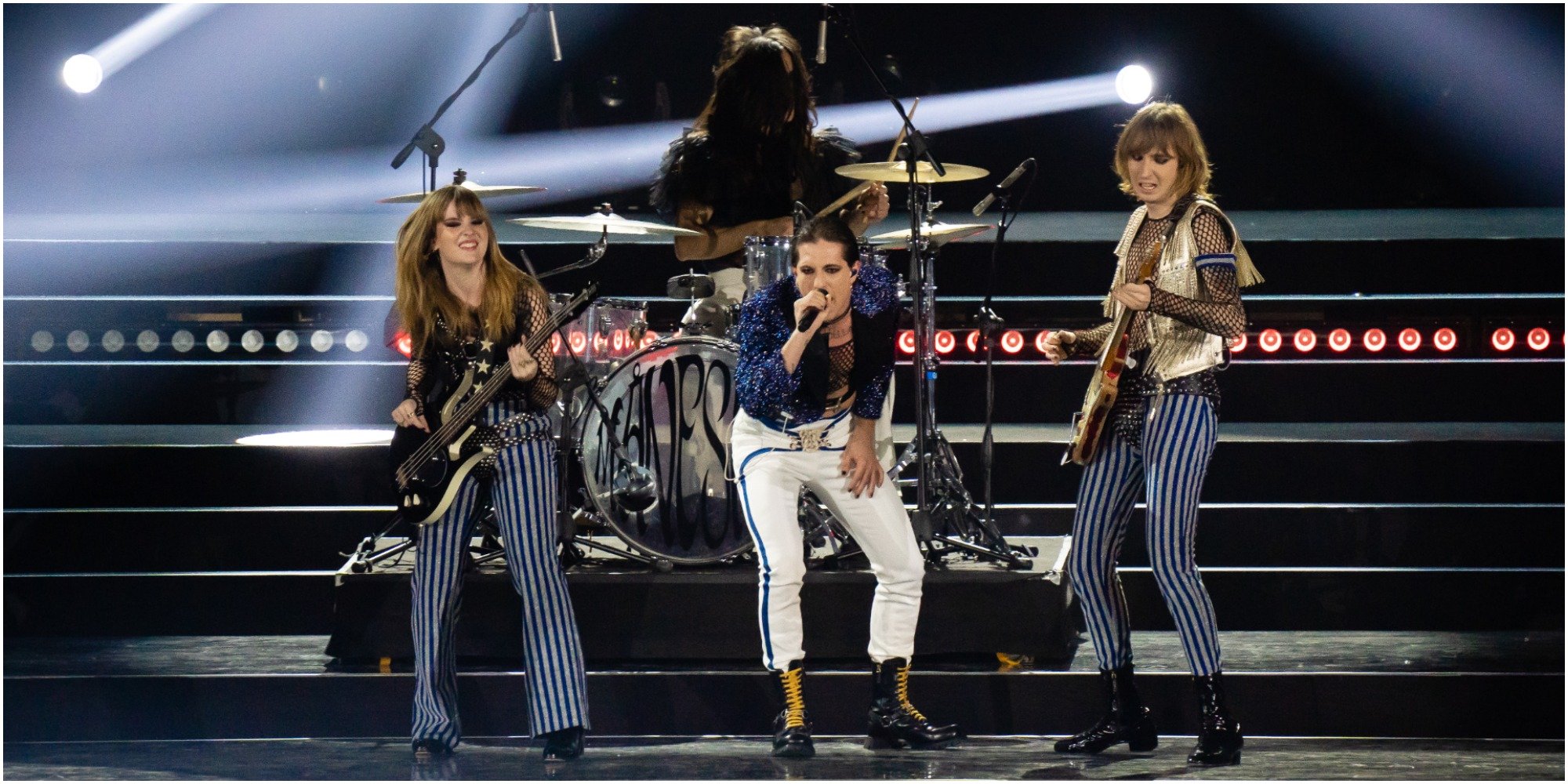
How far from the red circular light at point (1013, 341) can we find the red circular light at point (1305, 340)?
109cm

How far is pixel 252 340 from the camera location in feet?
19.7

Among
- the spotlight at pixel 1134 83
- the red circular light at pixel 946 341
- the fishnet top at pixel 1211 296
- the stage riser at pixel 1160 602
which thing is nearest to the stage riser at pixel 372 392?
the red circular light at pixel 946 341

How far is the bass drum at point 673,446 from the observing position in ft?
15.8

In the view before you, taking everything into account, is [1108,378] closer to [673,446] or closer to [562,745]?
[673,446]

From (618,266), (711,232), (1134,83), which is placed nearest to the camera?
(711,232)

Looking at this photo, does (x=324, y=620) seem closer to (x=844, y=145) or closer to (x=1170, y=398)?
(x=844, y=145)

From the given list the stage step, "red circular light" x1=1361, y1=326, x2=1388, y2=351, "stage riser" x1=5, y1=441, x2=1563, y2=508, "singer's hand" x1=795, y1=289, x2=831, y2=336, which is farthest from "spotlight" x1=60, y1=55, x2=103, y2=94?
"red circular light" x1=1361, y1=326, x2=1388, y2=351

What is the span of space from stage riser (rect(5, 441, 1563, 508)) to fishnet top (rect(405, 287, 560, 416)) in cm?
148

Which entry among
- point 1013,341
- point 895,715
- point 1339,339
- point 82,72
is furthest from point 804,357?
point 82,72

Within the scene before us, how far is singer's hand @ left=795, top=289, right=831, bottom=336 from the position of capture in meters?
3.85

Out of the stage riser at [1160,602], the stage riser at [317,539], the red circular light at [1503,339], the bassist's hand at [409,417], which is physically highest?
the red circular light at [1503,339]

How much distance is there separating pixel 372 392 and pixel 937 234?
2.44 metres

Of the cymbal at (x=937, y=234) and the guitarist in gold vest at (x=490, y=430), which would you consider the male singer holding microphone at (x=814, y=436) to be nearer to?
the guitarist in gold vest at (x=490, y=430)

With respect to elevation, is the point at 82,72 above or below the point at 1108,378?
above
